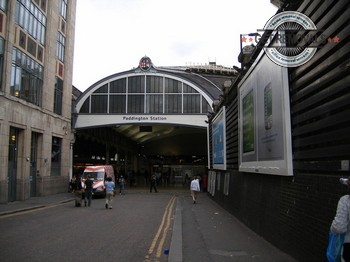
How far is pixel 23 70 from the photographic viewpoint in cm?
2408

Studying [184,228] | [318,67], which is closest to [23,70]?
[184,228]

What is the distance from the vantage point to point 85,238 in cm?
1024

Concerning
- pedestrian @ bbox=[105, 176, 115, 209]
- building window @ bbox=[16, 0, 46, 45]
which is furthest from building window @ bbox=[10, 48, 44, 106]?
pedestrian @ bbox=[105, 176, 115, 209]

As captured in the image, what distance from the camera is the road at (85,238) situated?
8062mm

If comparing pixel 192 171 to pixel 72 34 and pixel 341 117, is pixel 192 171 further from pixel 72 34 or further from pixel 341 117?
pixel 341 117

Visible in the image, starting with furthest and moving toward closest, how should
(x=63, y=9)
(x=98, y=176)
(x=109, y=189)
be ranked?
(x=63, y=9) → (x=98, y=176) → (x=109, y=189)

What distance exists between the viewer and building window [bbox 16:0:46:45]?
23.6 meters

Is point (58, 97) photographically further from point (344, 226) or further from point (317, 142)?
point (344, 226)

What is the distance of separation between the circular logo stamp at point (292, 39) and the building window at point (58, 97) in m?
24.8

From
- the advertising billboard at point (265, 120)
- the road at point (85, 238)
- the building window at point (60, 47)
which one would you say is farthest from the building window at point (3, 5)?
the advertising billboard at point (265, 120)

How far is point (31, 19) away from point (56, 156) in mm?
10624

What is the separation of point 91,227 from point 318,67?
→ 28.7 ft

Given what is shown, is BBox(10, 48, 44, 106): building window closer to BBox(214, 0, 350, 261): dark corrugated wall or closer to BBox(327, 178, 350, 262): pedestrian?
BBox(214, 0, 350, 261): dark corrugated wall

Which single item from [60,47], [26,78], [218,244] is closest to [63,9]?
[60,47]
